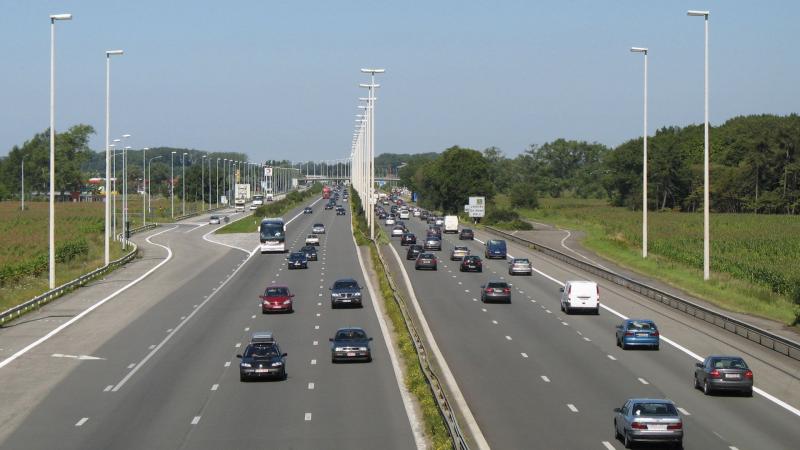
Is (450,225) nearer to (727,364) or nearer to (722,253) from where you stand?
(722,253)

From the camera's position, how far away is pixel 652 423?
25.2 metres

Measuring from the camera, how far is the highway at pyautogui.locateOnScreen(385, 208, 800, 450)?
27828mm

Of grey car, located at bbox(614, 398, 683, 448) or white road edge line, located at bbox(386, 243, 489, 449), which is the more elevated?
grey car, located at bbox(614, 398, 683, 448)

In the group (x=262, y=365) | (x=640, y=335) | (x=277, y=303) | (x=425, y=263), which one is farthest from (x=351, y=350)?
(x=425, y=263)

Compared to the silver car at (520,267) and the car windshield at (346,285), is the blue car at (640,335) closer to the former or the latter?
the car windshield at (346,285)

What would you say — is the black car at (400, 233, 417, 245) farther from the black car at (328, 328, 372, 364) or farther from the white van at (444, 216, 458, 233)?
the black car at (328, 328, 372, 364)

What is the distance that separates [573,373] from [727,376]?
5922 millimetres

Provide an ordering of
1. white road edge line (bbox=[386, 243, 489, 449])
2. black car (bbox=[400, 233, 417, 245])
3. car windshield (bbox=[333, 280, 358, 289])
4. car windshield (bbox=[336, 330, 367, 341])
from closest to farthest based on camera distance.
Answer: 1. white road edge line (bbox=[386, 243, 489, 449])
2. car windshield (bbox=[336, 330, 367, 341])
3. car windshield (bbox=[333, 280, 358, 289])
4. black car (bbox=[400, 233, 417, 245])

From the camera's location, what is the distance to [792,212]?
16488cm

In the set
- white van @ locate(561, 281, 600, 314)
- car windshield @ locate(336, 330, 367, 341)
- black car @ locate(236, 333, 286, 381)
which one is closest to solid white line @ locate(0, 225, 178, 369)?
black car @ locate(236, 333, 286, 381)

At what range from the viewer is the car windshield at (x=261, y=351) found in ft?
120

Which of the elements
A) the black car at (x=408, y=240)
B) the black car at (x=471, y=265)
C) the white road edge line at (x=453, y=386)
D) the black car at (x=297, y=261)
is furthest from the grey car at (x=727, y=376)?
the black car at (x=408, y=240)

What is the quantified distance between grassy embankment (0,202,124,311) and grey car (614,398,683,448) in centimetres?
3823

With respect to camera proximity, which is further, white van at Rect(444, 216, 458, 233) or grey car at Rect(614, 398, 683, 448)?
white van at Rect(444, 216, 458, 233)
